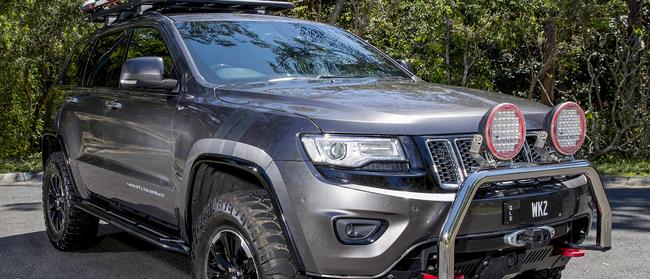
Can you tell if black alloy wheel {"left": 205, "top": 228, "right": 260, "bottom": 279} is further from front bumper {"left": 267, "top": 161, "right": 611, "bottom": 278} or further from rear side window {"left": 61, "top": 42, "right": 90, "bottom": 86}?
rear side window {"left": 61, "top": 42, "right": 90, "bottom": 86}

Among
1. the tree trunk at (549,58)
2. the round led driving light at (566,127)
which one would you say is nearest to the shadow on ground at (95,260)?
the round led driving light at (566,127)

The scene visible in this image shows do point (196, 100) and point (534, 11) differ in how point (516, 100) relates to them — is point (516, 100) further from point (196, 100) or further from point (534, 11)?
point (534, 11)

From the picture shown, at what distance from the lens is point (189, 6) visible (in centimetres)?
588

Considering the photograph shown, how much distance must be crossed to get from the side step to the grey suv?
0.02 meters

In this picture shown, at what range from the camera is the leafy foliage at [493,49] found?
14.5 metres

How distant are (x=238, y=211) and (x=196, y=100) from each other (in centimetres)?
91

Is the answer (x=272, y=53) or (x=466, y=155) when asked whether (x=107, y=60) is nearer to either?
(x=272, y=53)

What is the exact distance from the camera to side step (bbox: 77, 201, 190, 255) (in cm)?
455

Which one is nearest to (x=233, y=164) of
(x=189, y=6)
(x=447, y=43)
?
Answer: (x=189, y=6)

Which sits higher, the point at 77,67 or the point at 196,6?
the point at 196,6

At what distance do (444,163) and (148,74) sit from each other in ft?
6.24

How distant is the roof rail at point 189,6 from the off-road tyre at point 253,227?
2.12 meters

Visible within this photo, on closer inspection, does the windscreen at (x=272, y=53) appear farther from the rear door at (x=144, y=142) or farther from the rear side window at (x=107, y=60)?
the rear side window at (x=107, y=60)

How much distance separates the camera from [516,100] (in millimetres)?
4355
